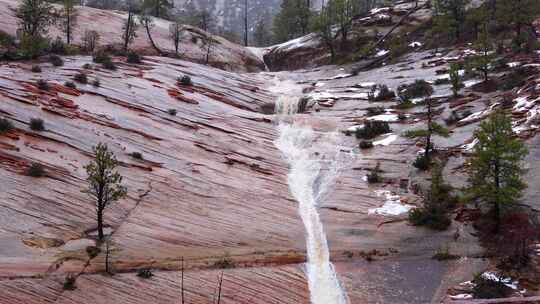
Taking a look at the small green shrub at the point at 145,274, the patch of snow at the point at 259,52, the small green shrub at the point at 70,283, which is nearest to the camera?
the small green shrub at the point at 70,283

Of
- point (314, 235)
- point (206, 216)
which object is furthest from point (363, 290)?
point (206, 216)

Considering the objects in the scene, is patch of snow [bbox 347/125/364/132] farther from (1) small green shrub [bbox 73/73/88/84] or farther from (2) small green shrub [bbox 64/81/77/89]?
(2) small green shrub [bbox 64/81/77/89]

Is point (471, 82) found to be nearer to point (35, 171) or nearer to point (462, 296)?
point (462, 296)

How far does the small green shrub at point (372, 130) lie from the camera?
33.3 metres

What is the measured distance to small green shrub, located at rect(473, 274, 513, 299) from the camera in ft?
55.7

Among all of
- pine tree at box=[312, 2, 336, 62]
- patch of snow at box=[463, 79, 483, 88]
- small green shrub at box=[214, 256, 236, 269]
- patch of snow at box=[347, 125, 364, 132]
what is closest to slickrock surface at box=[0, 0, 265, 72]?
pine tree at box=[312, 2, 336, 62]

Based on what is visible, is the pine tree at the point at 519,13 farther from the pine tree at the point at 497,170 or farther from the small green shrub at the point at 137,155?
the small green shrub at the point at 137,155

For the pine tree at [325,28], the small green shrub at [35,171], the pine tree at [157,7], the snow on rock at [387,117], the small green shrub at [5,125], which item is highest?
the pine tree at [157,7]

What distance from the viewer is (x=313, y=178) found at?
92.3 ft

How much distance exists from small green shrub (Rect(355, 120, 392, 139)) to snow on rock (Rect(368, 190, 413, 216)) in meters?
9.06

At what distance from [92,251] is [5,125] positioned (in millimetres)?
9152

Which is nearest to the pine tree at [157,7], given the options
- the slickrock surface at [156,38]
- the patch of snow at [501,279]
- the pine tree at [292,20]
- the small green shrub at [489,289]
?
the slickrock surface at [156,38]

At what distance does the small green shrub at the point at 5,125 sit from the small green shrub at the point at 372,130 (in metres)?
20.0

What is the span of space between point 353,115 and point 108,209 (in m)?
22.6
